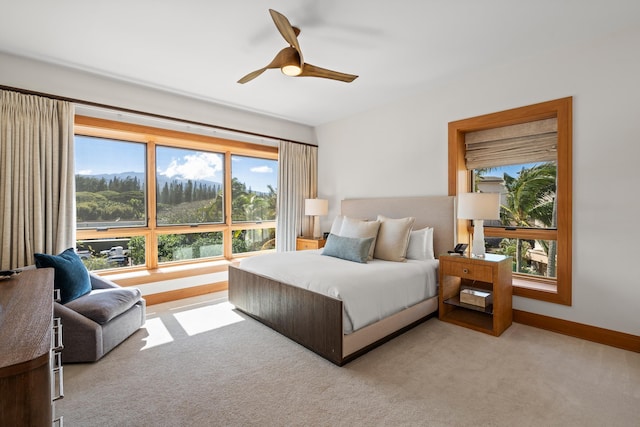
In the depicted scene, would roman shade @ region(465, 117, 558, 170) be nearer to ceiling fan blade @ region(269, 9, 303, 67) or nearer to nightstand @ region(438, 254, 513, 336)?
nightstand @ region(438, 254, 513, 336)

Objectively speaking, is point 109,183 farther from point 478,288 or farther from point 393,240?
point 478,288

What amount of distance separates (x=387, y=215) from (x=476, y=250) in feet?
4.38

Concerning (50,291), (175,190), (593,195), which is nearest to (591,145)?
(593,195)

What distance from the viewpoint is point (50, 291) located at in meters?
1.51

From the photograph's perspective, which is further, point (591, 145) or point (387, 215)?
point (387, 215)

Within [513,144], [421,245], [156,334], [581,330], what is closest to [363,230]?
[421,245]

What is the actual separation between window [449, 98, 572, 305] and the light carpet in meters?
0.69

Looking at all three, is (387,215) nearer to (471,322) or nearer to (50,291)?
(471,322)

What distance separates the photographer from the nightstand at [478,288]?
284cm

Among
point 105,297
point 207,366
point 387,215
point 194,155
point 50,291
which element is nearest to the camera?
point 50,291

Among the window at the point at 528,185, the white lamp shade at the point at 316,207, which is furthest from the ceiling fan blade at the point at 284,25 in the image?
the white lamp shade at the point at 316,207

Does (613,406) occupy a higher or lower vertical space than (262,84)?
lower

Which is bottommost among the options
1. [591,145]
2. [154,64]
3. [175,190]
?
[175,190]

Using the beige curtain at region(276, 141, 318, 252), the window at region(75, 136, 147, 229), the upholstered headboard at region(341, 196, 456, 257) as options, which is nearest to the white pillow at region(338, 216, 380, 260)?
the upholstered headboard at region(341, 196, 456, 257)
